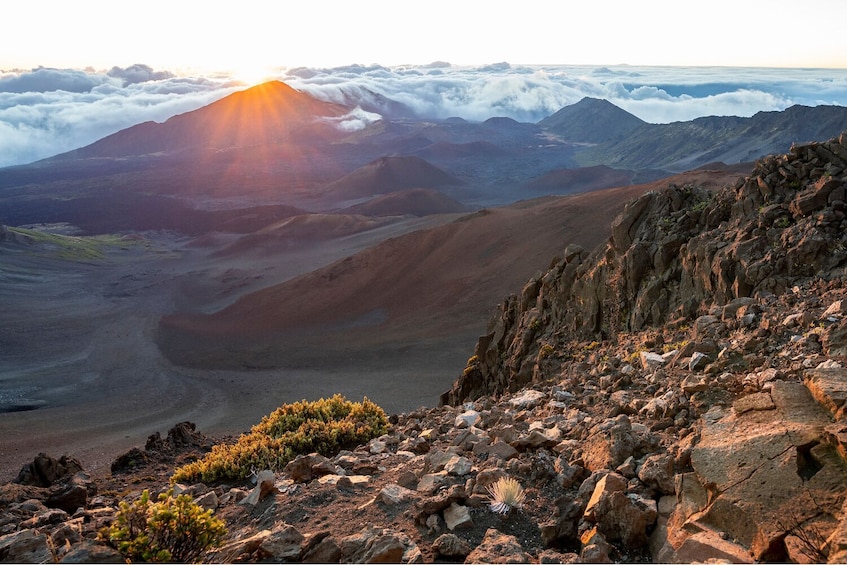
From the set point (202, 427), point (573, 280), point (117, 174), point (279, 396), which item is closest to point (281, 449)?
point (573, 280)

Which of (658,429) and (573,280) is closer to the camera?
(658,429)

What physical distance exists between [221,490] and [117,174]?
162855 mm

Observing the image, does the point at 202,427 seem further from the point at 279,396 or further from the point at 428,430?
the point at 428,430

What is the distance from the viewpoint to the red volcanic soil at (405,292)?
32.5 metres

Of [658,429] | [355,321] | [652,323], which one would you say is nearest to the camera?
[658,429]

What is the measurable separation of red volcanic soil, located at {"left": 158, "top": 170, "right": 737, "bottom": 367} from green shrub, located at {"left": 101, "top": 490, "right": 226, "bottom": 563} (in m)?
24.5

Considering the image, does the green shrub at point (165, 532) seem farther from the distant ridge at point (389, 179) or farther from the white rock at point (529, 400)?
the distant ridge at point (389, 179)

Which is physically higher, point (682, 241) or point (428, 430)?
point (682, 241)

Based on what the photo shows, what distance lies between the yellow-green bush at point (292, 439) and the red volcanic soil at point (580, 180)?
108890 mm

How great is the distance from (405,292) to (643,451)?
33.7m

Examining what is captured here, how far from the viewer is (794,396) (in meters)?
4.09

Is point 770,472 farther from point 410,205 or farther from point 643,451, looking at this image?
point 410,205

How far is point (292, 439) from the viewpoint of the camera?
8.54 meters

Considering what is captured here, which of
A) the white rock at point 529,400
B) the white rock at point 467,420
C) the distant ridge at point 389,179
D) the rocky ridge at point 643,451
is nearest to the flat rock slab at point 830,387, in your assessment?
the rocky ridge at point 643,451
